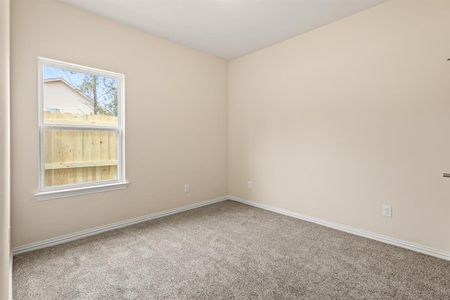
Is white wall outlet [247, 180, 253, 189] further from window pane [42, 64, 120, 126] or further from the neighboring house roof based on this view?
the neighboring house roof

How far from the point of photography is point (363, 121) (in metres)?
2.59

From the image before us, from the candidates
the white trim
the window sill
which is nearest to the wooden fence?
the window sill

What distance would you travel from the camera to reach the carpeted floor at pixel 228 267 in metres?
1.66

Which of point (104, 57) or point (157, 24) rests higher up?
point (157, 24)

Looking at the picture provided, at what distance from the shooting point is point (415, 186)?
2266 mm

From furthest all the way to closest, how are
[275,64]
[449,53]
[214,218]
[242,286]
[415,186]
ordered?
[275,64] → [214,218] → [415,186] → [449,53] → [242,286]

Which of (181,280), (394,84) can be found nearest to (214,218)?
(181,280)

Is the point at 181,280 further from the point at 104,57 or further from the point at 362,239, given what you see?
the point at 104,57

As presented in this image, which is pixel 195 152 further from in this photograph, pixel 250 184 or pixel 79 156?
pixel 79 156

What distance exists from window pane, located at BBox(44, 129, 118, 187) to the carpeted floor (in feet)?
2.36

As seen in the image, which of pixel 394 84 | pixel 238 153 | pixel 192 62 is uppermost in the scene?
pixel 192 62

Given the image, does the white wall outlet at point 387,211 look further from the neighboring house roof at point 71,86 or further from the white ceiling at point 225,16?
the neighboring house roof at point 71,86

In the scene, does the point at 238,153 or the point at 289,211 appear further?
the point at 238,153

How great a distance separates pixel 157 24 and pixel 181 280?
2.91 metres
